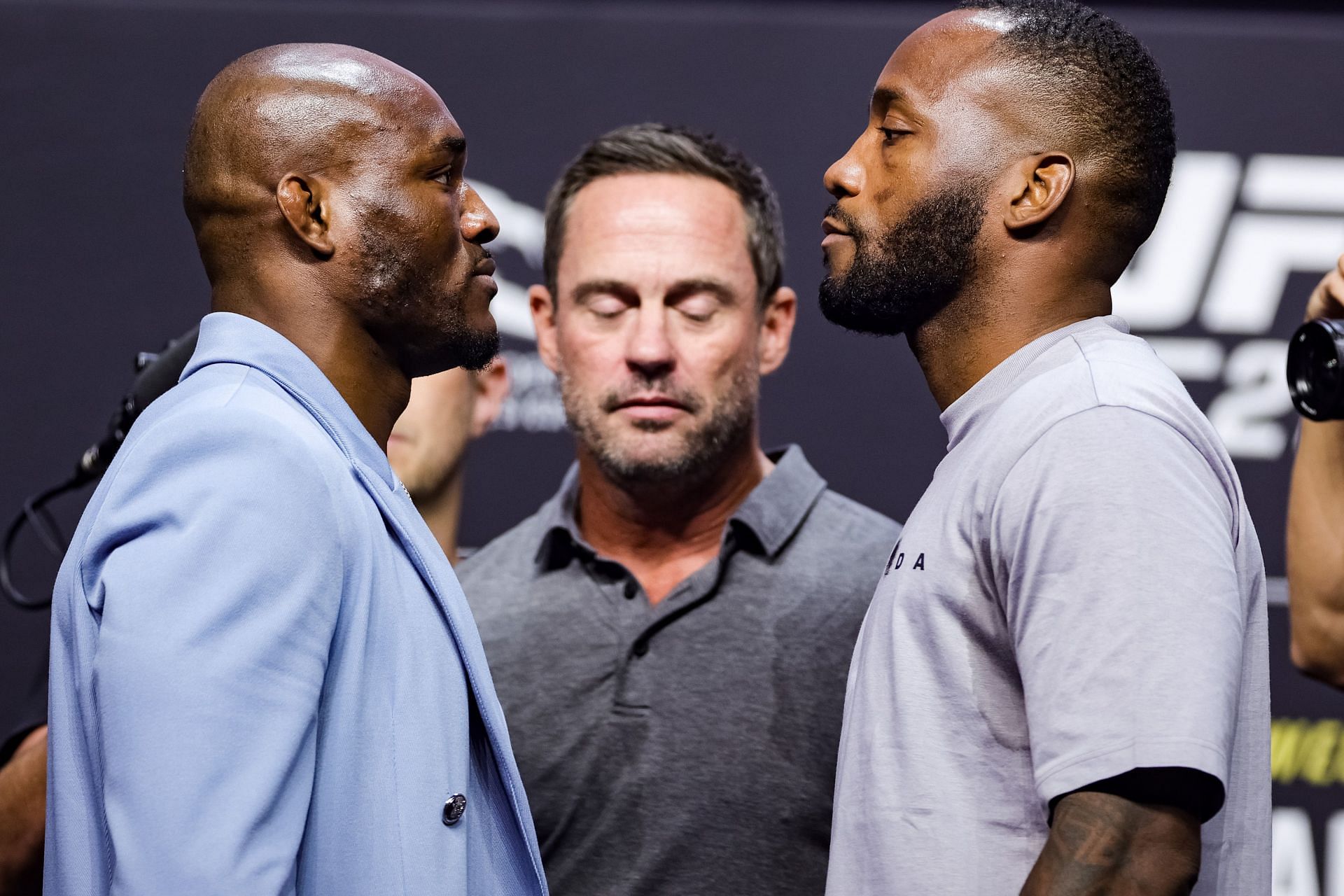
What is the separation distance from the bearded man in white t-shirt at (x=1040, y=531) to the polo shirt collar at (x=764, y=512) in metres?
0.48

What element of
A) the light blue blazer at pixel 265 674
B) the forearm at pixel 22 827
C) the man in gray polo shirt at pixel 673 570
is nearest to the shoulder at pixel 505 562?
the man in gray polo shirt at pixel 673 570

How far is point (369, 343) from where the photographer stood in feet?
3.91

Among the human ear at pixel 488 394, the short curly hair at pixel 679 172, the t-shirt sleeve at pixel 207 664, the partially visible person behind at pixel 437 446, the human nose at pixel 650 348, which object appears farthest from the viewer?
the human ear at pixel 488 394

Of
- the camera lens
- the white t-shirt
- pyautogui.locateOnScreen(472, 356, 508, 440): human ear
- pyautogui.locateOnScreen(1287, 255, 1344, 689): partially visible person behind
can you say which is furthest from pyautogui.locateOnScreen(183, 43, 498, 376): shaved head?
pyautogui.locateOnScreen(1287, 255, 1344, 689): partially visible person behind

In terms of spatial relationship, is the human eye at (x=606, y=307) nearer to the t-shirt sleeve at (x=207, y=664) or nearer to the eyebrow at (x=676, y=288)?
the eyebrow at (x=676, y=288)

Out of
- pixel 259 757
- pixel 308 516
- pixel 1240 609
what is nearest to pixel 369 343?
pixel 308 516

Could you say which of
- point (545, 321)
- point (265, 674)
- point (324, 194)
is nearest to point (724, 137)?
point (545, 321)

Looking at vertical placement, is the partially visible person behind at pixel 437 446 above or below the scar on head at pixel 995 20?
below

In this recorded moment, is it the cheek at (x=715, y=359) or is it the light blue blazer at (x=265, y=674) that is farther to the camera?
the cheek at (x=715, y=359)

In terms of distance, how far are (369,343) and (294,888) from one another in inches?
18.8

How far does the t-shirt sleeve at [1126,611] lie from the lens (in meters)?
0.91

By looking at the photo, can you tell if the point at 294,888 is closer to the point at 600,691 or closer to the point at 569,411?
the point at 600,691

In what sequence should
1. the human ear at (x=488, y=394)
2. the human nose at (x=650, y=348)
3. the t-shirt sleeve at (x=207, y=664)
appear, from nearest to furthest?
1. the t-shirt sleeve at (x=207, y=664)
2. the human nose at (x=650, y=348)
3. the human ear at (x=488, y=394)

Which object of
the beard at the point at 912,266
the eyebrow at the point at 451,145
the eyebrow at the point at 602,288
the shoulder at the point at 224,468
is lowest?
the shoulder at the point at 224,468
